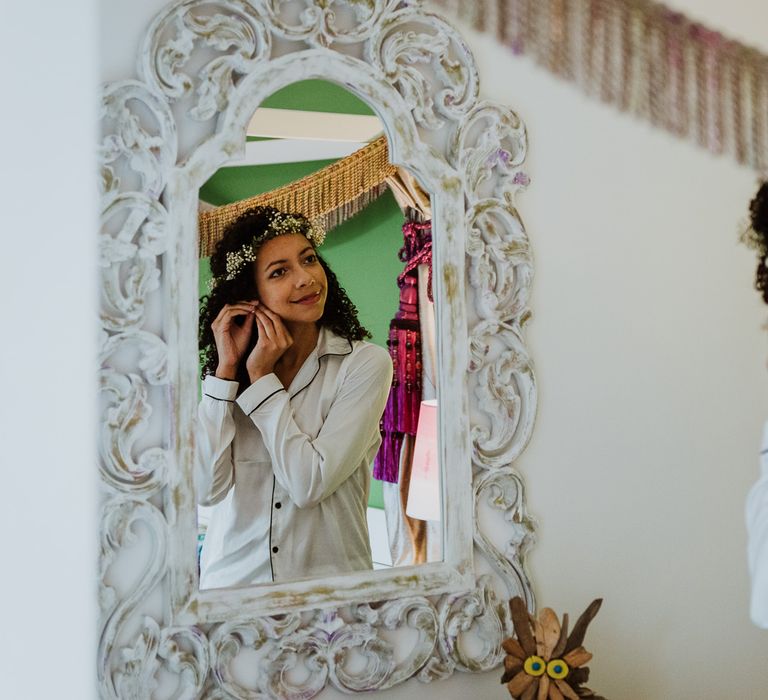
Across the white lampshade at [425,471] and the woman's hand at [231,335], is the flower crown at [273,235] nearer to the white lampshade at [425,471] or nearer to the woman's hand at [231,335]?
the woman's hand at [231,335]

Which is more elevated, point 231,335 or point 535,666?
point 231,335

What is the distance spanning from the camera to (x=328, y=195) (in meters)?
1.27

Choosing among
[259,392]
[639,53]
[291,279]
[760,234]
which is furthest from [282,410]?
[760,234]

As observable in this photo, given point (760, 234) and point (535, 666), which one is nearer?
point (535, 666)

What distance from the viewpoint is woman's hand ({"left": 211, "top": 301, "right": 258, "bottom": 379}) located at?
4.02 ft

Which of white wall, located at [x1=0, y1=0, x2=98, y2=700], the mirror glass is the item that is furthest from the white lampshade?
white wall, located at [x1=0, y1=0, x2=98, y2=700]

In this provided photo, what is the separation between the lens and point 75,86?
17.8 inches

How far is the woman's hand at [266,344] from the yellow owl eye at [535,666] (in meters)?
0.58

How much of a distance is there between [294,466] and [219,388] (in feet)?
0.52

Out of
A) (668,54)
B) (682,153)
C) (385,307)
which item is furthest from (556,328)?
(668,54)

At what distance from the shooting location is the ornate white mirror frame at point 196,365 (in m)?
1.17

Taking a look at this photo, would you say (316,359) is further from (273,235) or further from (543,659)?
(543,659)

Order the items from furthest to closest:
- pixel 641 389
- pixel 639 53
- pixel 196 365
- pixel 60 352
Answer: pixel 641 389 < pixel 196 365 < pixel 639 53 < pixel 60 352

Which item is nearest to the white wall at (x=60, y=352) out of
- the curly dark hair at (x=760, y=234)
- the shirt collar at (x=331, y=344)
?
the shirt collar at (x=331, y=344)
